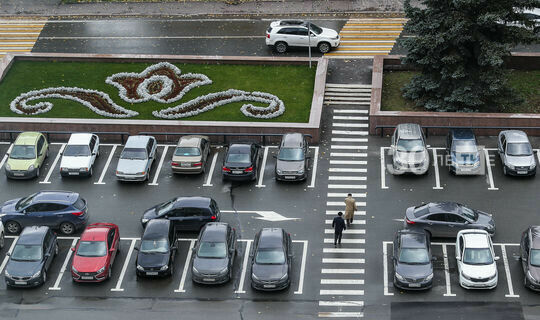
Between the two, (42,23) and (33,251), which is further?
(42,23)

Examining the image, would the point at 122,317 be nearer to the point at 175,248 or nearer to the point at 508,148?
the point at 175,248

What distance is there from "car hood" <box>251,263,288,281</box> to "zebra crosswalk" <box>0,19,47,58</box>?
29.7 m

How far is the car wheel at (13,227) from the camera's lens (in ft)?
141

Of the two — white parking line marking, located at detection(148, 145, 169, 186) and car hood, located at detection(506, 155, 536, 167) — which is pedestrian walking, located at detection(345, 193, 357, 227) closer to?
car hood, located at detection(506, 155, 536, 167)

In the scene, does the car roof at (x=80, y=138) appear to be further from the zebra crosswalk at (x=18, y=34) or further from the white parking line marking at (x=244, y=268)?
the zebra crosswalk at (x=18, y=34)

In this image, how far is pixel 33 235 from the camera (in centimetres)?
4056

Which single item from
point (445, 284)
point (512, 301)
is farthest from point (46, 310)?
point (512, 301)

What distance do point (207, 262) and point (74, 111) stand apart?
57.8ft

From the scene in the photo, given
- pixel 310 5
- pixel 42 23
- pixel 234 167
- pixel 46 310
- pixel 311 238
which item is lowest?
pixel 46 310

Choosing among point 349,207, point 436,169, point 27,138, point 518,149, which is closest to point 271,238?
point 349,207

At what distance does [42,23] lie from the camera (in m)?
64.9

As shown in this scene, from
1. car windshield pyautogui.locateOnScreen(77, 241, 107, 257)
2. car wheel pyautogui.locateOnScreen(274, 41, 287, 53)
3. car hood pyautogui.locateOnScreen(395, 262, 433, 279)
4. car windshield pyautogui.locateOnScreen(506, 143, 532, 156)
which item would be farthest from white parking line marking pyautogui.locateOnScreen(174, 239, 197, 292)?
car wheel pyautogui.locateOnScreen(274, 41, 287, 53)

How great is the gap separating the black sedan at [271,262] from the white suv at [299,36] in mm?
21343

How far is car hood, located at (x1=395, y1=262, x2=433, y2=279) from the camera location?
38406 millimetres
